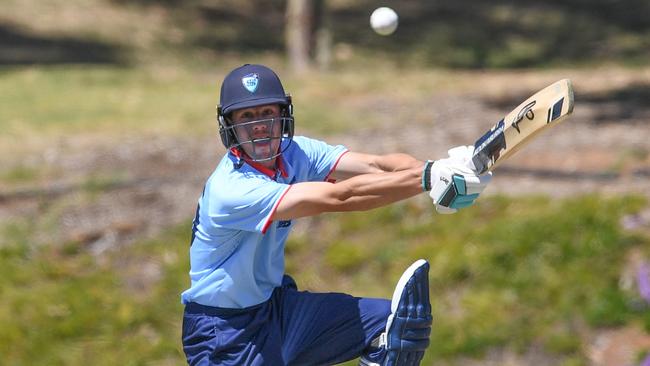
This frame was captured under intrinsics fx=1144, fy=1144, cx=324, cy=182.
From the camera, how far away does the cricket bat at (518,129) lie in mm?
4527

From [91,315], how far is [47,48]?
12.4m

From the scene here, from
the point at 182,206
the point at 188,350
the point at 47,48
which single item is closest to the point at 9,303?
the point at 182,206

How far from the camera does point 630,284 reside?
865 centimetres

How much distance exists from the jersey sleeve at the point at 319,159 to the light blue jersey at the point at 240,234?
0.27 ft

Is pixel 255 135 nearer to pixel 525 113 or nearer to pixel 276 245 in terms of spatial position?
pixel 276 245

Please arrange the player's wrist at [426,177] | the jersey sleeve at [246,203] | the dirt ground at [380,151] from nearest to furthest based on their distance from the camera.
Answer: the player's wrist at [426,177], the jersey sleeve at [246,203], the dirt ground at [380,151]

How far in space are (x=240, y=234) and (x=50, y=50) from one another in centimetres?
1623

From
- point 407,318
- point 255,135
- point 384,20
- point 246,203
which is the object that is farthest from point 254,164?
point 384,20

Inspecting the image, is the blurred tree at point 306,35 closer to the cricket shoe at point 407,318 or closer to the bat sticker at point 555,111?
the cricket shoe at point 407,318

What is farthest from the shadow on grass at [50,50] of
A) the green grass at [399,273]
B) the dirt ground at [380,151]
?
the green grass at [399,273]

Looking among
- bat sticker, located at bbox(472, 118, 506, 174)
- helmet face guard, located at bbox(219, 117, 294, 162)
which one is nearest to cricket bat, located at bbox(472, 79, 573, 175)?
bat sticker, located at bbox(472, 118, 506, 174)

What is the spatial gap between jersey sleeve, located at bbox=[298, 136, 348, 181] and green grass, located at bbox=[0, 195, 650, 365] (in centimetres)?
331

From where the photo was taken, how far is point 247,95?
500 centimetres

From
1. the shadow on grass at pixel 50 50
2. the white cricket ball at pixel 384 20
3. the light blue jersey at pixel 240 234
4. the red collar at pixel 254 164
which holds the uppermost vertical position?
the shadow on grass at pixel 50 50
